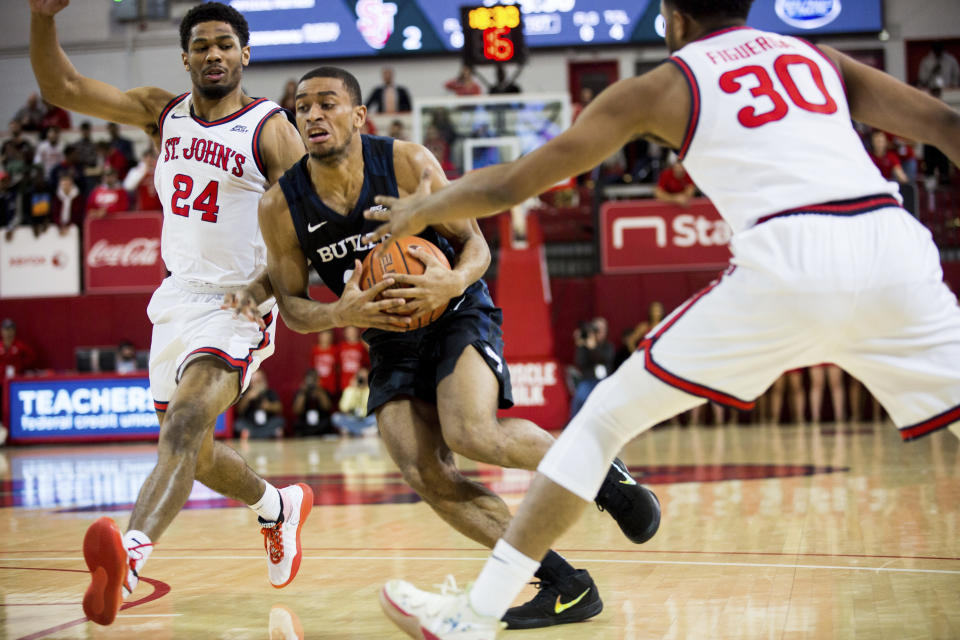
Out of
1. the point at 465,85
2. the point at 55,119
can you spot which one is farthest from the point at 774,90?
the point at 55,119

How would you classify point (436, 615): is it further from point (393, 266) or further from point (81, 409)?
point (81, 409)

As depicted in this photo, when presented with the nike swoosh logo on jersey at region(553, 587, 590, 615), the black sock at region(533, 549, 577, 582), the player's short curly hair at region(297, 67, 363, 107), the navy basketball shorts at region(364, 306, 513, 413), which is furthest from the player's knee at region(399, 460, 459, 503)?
the player's short curly hair at region(297, 67, 363, 107)

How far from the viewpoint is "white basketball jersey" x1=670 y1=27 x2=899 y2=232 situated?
274cm

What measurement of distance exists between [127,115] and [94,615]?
2291 millimetres

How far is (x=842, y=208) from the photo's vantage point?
272cm

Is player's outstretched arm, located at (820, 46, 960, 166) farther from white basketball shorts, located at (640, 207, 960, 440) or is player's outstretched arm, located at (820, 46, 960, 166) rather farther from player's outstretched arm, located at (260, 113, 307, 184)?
player's outstretched arm, located at (260, 113, 307, 184)

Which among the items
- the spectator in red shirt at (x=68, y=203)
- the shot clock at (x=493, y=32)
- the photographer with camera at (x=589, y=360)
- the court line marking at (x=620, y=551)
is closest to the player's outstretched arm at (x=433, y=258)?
the court line marking at (x=620, y=551)

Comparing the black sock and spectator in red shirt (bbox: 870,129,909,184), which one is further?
spectator in red shirt (bbox: 870,129,909,184)

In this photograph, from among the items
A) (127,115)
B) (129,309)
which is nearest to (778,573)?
(127,115)

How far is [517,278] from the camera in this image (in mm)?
13164

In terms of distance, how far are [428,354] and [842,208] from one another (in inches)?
68.6

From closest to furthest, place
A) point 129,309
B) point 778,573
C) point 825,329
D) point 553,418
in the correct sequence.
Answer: point 825,329, point 778,573, point 553,418, point 129,309

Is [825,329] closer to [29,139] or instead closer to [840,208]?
[840,208]

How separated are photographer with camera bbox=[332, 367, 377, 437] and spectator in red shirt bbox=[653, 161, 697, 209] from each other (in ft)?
16.9
